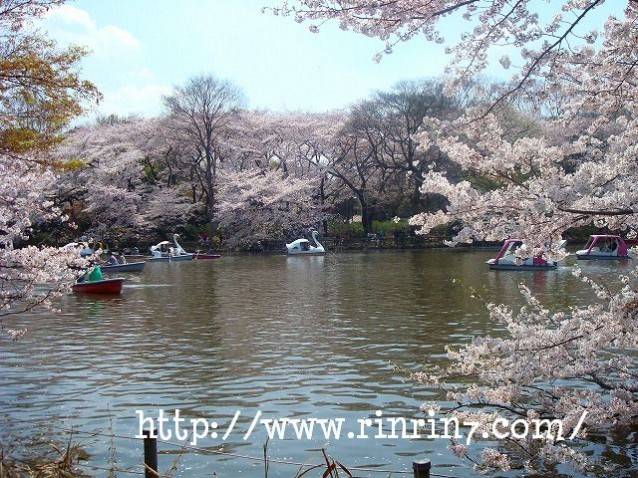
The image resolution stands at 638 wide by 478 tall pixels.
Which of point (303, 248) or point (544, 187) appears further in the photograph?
point (303, 248)

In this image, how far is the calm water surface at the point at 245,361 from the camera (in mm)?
7047

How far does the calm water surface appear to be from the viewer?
7047mm

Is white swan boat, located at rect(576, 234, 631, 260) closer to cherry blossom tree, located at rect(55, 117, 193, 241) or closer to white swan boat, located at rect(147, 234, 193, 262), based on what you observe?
white swan boat, located at rect(147, 234, 193, 262)

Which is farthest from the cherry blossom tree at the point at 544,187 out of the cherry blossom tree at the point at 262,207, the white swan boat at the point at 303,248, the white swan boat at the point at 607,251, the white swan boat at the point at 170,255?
the cherry blossom tree at the point at 262,207

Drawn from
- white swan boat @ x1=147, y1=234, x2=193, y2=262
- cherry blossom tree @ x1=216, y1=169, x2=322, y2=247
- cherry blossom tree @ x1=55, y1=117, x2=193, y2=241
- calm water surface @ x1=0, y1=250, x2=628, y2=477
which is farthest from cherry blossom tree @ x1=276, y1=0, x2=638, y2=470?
cherry blossom tree @ x1=55, y1=117, x2=193, y2=241

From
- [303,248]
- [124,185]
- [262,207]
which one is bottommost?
[303,248]

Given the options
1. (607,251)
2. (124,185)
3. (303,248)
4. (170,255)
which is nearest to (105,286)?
(170,255)

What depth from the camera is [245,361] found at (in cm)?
1081

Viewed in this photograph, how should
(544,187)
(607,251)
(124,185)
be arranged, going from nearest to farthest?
(544,187)
(607,251)
(124,185)

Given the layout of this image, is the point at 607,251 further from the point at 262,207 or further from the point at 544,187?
the point at 544,187

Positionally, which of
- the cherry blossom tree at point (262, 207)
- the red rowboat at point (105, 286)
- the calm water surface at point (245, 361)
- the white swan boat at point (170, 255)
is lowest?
the calm water surface at point (245, 361)

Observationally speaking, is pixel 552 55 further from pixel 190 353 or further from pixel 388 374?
pixel 190 353

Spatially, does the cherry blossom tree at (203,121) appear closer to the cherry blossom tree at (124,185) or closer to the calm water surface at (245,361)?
the cherry blossom tree at (124,185)

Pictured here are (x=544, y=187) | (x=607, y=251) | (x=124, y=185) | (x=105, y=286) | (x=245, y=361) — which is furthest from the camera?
(x=124, y=185)
